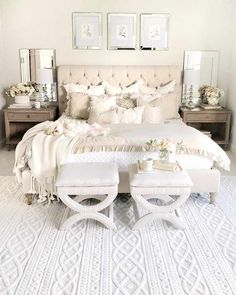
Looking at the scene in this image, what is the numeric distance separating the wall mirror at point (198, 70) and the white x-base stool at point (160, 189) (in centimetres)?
276

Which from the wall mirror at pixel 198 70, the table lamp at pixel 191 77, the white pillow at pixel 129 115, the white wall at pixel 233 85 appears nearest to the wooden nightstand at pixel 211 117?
the white wall at pixel 233 85

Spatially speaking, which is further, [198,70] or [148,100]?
[198,70]

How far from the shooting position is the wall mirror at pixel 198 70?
531 cm

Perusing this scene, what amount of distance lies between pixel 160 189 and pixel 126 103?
229 centimetres

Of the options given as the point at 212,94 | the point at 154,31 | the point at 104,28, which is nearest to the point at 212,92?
the point at 212,94

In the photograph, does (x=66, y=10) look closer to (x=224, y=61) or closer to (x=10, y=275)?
(x=224, y=61)

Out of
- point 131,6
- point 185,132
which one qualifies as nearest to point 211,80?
point 131,6

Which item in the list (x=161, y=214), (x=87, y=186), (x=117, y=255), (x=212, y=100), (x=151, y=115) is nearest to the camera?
(x=117, y=255)

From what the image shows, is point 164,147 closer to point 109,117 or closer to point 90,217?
point 90,217

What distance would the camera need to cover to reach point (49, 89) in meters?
5.49

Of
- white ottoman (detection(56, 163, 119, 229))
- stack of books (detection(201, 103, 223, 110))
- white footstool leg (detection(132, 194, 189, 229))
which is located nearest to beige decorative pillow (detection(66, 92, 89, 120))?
stack of books (detection(201, 103, 223, 110))

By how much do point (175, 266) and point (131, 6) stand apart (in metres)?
4.12

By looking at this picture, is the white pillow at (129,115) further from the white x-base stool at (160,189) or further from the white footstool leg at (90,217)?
the white footstool leg at (90,217)

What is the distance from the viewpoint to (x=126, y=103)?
15.8 feet
